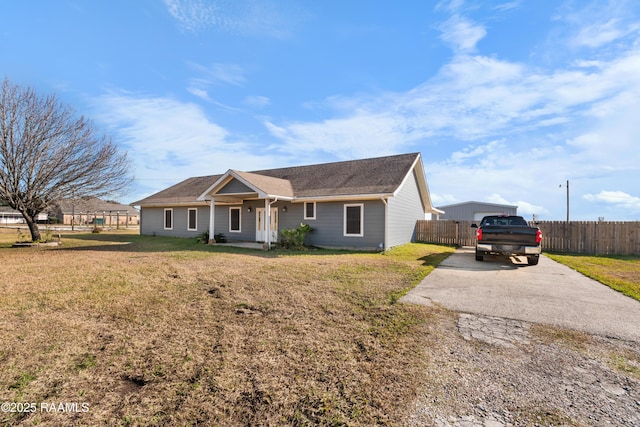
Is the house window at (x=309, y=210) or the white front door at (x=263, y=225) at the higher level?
the house window at (x=309, y=210)

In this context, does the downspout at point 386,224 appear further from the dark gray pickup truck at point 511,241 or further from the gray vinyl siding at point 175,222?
the gray vinyl siding at point 175,222

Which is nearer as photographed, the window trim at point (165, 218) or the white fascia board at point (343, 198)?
the white fascia board at point (343, 198)

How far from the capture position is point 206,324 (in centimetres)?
420

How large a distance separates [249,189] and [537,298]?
11.8 meters

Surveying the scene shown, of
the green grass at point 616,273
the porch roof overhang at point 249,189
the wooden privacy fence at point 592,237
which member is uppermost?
the porch roof overhang at point 249,189

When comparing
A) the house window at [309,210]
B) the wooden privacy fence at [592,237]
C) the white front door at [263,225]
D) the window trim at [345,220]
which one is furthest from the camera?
the white front door at [263,225]

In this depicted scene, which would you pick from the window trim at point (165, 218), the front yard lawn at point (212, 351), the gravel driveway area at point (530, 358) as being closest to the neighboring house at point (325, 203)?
the window trim at point (165, 218)

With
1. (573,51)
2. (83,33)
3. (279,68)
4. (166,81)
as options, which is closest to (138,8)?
(83,33)

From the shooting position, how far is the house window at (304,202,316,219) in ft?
48.2

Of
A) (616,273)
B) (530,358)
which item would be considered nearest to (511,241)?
(616,273)

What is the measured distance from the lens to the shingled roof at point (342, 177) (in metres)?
13.7

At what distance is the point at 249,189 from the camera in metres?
14.1

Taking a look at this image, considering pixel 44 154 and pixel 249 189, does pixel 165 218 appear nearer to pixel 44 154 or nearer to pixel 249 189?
pixel 44 154

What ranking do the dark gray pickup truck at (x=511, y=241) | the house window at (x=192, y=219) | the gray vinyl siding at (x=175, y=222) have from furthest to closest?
the house window at (x=192, y=219)
the gray vinyl siding at (x=175, y=222)
the dark gray pickup truck at (x=511, y=241)
